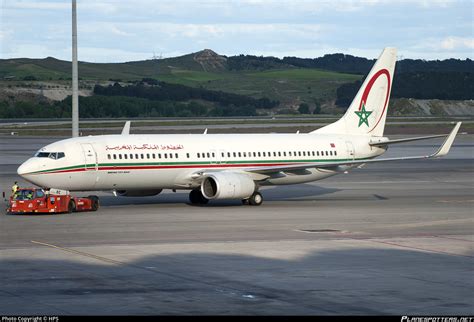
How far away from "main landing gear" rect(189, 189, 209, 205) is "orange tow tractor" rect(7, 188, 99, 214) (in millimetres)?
6385

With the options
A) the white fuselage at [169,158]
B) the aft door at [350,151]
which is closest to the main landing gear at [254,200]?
the white fuselage at [169,158]

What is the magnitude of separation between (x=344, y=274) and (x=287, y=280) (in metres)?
1.95

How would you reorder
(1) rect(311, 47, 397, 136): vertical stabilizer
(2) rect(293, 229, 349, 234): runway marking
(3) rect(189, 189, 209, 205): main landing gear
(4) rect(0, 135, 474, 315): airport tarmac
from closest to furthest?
(4) rect(0, 135, 474, 315): airport tarmac < (2) rect(293, 229, 349, 234): runway marking < (3) rect(189, 189, 209, 205): main landing gear < (1) rect(311, 47, 397, 136): vertical stabilizer

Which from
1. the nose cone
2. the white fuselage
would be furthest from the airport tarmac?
the nose cone

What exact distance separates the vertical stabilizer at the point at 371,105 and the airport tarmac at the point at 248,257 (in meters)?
4.02

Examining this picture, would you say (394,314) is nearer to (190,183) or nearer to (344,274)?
(344,274)

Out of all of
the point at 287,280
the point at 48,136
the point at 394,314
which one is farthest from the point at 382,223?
the point at 48,136

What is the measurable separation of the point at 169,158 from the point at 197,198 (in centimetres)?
306

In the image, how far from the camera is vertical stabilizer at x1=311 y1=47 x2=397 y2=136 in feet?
181

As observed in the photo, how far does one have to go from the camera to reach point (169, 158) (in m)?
47.6

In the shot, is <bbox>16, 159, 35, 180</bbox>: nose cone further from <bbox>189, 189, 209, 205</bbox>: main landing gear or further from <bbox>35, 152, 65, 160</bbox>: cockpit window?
<bbox>189, 189, 209, 205</bbox>: main landing gear

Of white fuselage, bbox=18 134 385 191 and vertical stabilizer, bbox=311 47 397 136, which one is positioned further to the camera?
vertical stabilizer, bbox=311 47 397 136

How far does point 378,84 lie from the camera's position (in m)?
56.1

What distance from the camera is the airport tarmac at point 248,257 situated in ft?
76.0
